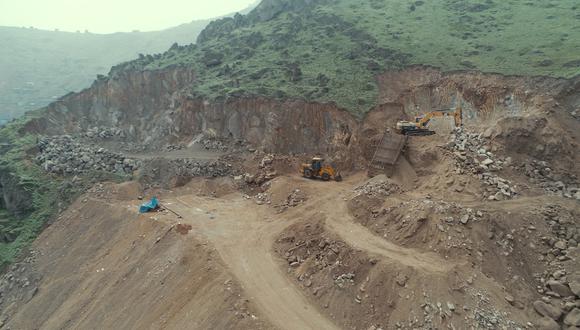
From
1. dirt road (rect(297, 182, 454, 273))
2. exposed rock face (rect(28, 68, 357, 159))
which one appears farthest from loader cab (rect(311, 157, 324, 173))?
exposed rock face (rect(28, 68, 357, 159))

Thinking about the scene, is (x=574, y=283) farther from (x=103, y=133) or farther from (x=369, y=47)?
(x=103, y=133)

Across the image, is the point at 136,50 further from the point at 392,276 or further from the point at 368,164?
the point at 392,276

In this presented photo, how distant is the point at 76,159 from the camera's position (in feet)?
98.4

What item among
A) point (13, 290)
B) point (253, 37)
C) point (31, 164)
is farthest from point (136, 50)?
point (13, 290)

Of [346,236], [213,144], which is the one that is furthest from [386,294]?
[213,144]

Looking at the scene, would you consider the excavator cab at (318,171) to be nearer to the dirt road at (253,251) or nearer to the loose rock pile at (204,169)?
the dirt road at (253,251)

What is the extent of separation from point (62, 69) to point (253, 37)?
81.6 metres

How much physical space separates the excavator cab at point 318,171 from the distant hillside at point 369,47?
5.43 metres

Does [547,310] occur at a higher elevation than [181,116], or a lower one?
lower

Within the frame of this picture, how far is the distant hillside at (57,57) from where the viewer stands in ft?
274

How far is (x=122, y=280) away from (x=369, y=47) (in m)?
30.0

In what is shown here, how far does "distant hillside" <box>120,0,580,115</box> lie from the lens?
29406 mm

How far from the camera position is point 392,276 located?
1580cm

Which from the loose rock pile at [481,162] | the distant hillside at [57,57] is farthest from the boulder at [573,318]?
the distant hillside at [57,57]
